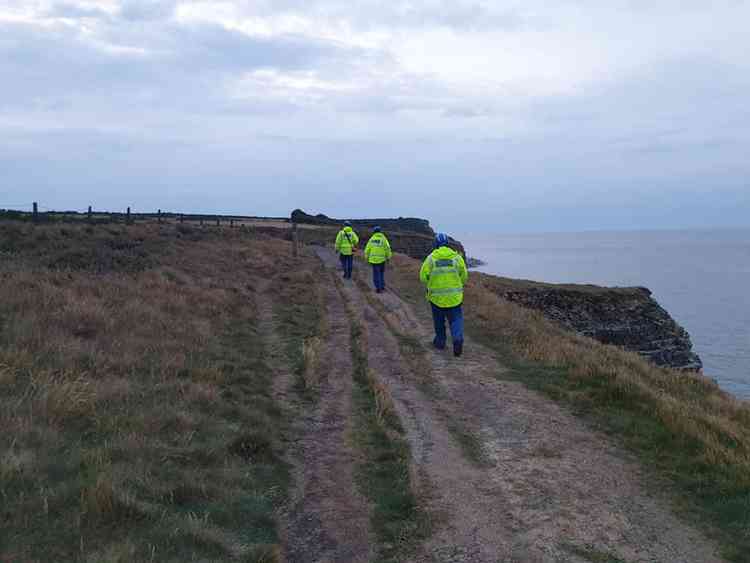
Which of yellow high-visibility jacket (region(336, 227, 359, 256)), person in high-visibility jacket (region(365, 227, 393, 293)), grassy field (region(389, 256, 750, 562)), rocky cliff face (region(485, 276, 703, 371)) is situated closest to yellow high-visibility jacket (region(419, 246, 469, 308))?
grassy field (region(389, 256, 750, 562))

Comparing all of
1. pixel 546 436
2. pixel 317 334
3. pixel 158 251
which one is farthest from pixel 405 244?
pixel 546 436

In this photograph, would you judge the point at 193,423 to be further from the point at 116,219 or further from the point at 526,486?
the point at 116,219

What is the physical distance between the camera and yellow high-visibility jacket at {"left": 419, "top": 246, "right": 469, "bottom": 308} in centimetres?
1182

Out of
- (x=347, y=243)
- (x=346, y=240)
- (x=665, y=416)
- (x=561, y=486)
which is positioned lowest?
(x=561, y=486)

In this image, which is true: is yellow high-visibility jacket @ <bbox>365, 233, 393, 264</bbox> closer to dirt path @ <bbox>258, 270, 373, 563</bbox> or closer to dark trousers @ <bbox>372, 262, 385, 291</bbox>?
dark trousers @ <bbox>372, 262, 385, 291</bbox>

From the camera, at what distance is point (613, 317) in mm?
37250

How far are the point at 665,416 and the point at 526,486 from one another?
2946mm

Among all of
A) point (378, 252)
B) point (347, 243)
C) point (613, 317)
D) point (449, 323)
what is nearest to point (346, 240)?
point (347, 243)

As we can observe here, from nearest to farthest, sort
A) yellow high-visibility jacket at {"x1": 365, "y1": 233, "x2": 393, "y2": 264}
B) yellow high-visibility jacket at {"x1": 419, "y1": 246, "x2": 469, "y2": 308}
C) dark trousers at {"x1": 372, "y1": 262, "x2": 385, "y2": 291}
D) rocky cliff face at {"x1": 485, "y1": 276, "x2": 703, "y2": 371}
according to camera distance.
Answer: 1. yellow high-visibility jacket at {"x1": 419, "y1": 246, "x2": 469, "y2": 308}
2. yellow high-visibility jacket at {"x1": 365, "y1": 233, "x2": 393, "y2": 264}
3. dark trousers at {"x1": 372, "y1": 262, "x2": 385, "y2": 291}
4. rocky cliff face at {"x1": 485, "y1": 276, "x2": 703, "y2": 371}

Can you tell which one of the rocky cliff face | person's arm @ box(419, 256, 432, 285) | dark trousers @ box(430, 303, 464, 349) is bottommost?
the rocky cliff face

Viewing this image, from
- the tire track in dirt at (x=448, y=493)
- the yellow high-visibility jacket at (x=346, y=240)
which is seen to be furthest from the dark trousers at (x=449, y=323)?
the yellow high-visibility jacket at (x=346, y=240)

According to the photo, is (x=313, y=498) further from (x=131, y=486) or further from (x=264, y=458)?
(x=131, y=486)

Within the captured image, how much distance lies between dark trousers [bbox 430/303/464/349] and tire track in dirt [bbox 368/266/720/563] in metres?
2.13

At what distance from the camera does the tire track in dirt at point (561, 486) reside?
483cm
